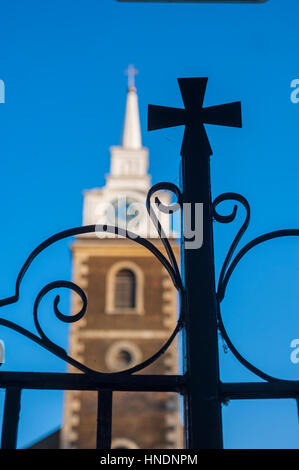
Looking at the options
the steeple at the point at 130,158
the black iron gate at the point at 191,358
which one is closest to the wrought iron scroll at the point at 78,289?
the black iron gate at the point at 191,358

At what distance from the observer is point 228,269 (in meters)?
2.08

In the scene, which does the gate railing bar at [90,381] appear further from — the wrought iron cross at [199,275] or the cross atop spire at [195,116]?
the cross atop spire at [195,116]

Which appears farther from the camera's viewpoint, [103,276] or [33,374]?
[103,276]

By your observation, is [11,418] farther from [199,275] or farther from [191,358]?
[199,275]

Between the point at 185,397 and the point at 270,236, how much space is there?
22.3 inches

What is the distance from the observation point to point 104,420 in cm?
192

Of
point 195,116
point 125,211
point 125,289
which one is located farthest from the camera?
point 125,289

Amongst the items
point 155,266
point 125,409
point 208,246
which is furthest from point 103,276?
point 208,246

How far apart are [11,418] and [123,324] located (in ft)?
80.9

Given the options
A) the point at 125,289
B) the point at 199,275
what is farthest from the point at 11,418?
the point at 125,289
